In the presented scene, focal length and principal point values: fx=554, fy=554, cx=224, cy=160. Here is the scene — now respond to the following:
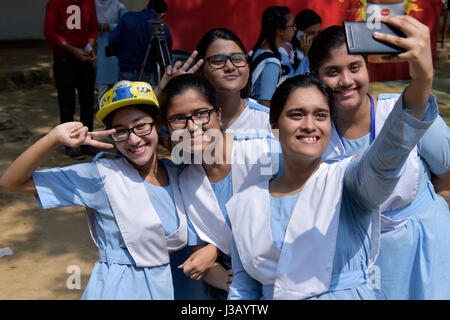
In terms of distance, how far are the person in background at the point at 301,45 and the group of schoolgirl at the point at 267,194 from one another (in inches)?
84.2

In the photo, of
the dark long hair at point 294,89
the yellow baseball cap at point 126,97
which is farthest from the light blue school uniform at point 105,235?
the dark long hair at point 294,89

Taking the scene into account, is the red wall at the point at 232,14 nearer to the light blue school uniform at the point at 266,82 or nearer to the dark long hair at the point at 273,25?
the dark long hair at the point at 273,25

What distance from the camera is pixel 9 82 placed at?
29.8 feet

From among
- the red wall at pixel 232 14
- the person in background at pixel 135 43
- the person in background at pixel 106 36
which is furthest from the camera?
the red wall at pixel 232 14

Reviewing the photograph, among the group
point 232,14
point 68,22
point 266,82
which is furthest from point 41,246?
point 232,14

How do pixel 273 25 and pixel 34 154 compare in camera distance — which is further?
pixel 273 25

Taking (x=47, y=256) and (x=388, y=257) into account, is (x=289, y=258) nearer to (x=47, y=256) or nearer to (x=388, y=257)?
(x=388, y=257)

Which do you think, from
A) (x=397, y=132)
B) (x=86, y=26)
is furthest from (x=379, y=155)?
(x=86, y=26)

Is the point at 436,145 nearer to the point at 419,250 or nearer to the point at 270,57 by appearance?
the point at 419,250

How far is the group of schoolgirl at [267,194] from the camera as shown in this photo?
5.97 ft

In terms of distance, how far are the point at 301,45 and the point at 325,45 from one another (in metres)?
2.90

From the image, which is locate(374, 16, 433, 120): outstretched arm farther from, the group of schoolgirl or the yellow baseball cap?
the yellow baseball cap

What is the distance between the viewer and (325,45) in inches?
89.3

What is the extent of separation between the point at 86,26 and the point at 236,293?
15.6ft
